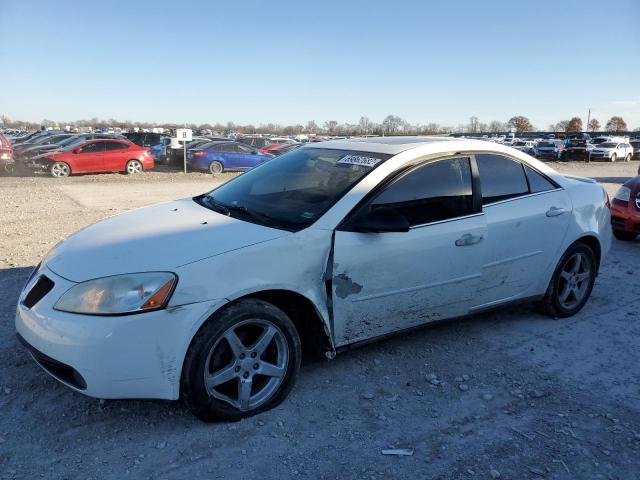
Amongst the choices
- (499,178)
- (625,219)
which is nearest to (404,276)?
(499,178)

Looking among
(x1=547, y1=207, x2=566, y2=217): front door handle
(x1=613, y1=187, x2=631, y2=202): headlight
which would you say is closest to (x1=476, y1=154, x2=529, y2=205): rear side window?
(x1=547, y1=207, x2=566, y2=217): front door handle

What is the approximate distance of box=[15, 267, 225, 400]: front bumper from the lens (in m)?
2.61

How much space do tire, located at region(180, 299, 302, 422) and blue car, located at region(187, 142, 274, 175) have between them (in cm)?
1780

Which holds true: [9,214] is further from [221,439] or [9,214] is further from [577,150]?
[577,150]

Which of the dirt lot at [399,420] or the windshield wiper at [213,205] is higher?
the windshield wiper at [213,205]

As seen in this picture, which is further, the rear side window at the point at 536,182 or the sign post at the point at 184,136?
the sign post at the point at 184,136

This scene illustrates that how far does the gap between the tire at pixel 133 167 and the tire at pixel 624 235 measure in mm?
16654

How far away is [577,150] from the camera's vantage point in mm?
33906

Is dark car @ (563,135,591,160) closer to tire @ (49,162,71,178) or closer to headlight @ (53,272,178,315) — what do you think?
tire @ (49,162,71,178)

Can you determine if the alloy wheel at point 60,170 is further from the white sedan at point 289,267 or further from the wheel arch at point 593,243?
the wheel arch at point 593,243

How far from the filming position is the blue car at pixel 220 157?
20.9 metres

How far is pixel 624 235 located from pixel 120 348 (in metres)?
7.73

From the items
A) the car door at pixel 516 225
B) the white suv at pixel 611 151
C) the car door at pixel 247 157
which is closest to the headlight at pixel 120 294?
the car door at pixel 516 225

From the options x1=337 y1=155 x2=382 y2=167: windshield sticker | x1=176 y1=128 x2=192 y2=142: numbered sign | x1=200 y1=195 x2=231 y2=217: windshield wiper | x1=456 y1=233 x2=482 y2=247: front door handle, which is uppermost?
x1=176 y1=128 x2=192 y2=142: numbered sign
